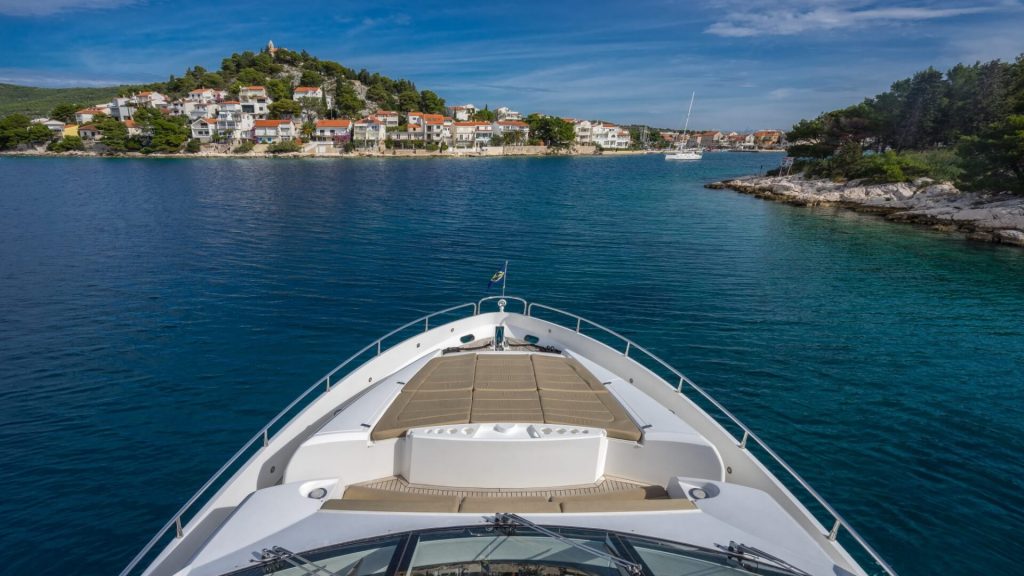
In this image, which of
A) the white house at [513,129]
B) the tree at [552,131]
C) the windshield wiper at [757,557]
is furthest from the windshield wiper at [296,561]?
the tree at [552,131]

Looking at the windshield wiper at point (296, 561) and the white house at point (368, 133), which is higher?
the white house at point (368, 133)

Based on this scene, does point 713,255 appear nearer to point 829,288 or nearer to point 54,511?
point 829,288

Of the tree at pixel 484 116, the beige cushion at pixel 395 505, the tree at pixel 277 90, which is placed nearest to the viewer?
the beige cushion at pixel 395 505

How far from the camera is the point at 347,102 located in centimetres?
14212

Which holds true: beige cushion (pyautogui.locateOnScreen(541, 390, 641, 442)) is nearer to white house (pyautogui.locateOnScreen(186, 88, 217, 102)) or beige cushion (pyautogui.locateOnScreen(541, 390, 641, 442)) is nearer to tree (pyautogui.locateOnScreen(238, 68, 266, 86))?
white house (pyautogui.locateOnScreen(186, 88, 217, 102))

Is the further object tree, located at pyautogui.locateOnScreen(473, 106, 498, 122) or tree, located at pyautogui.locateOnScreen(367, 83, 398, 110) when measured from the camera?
tree, located at pyautogui.locateOnScreen(473, 106, 498, 122)

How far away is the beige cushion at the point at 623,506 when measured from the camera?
495 cm

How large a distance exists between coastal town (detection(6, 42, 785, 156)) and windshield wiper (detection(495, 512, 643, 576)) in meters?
134

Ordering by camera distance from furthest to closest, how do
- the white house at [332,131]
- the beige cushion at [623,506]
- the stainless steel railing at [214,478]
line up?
the white house at [332,131] < the beige cushion at [623,506] < the stainless steel railing at [214,478]

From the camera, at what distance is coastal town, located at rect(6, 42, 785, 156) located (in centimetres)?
11362

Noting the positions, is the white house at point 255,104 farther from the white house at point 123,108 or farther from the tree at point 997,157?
the tree at point 997,157

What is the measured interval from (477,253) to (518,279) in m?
5.67

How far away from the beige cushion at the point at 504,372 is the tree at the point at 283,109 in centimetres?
14956

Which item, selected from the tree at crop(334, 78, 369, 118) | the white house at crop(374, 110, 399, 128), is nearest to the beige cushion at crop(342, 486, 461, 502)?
the white house at crop(374, 110, 399, 128)
